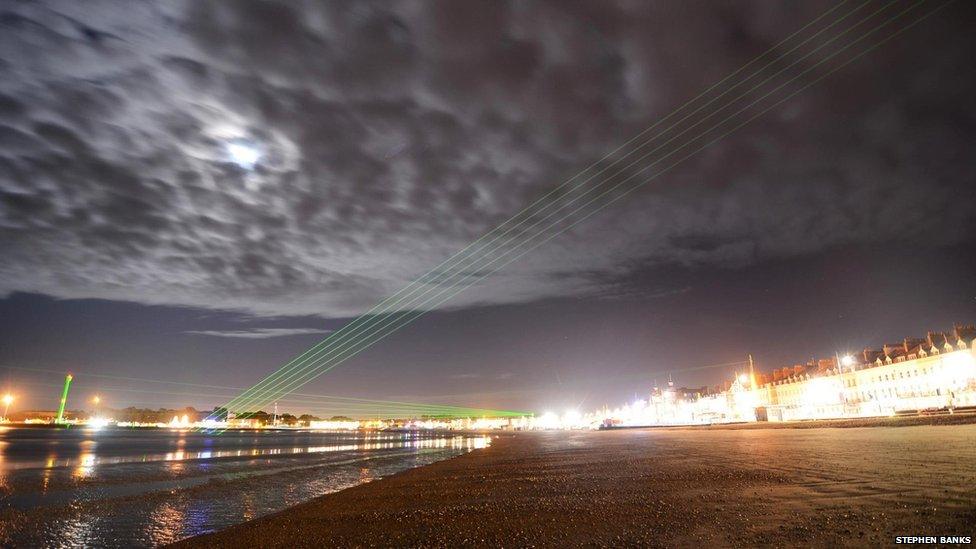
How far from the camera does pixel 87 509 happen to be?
1595 centimetres

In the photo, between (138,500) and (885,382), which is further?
(885,382)

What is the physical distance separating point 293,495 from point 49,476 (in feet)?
63.4

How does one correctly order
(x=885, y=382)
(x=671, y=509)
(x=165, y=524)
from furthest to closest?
(x=885, y=382) → (x=165, y=524) → (x=671, y=509)

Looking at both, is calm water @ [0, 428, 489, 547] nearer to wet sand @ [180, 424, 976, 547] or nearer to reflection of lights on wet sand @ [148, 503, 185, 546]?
reflection of lights on wet sand @ [148, 503, 185, 546]

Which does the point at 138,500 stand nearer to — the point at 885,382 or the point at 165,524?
the point at 165,524


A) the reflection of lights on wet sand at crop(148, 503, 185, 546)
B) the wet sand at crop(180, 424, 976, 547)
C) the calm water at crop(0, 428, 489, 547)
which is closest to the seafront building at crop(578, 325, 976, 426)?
the wet sand at crop(180, 424, 976, 547)

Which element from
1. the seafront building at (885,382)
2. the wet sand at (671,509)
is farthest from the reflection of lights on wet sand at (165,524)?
the seafront building at (885,382)

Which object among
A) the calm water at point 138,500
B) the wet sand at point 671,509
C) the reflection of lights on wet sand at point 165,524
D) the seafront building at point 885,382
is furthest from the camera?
the seafront building at point 885,382

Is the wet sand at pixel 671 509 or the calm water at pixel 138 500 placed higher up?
the wet sand at pixel 671 509

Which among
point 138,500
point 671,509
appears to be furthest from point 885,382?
point 138,500

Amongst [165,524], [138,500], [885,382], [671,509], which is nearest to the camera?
[671,509]

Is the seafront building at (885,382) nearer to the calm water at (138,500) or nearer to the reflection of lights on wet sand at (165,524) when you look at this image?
the calm water at (138,500)

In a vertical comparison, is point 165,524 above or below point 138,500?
above

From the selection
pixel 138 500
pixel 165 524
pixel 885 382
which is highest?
pixel 885 382
